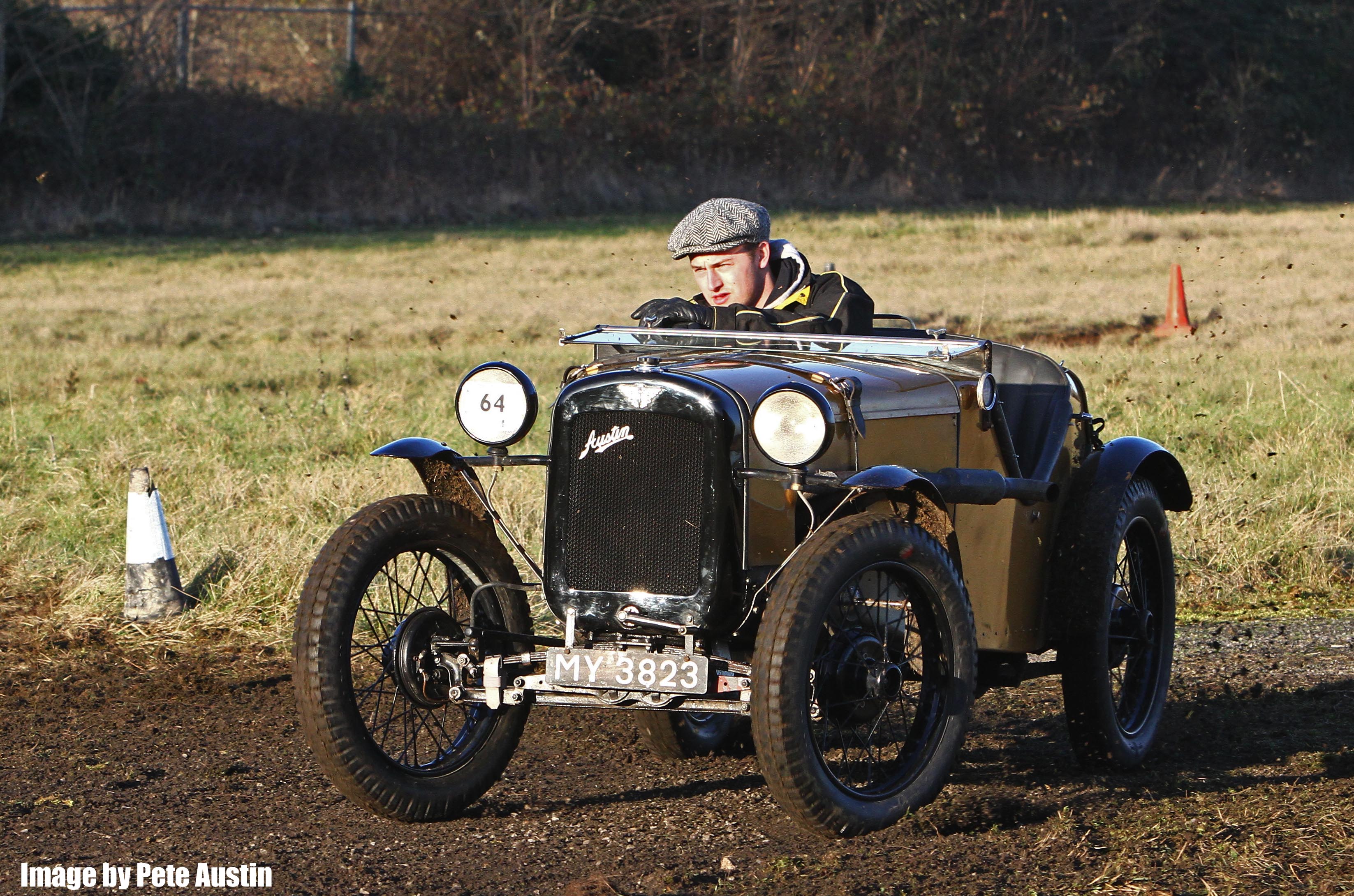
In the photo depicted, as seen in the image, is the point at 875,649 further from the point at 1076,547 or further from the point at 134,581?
the point at 134,581

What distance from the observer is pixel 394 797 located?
14.0 feet

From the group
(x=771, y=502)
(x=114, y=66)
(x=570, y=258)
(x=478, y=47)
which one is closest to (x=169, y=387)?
(x=771, y=502)

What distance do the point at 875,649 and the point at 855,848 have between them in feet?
1.67

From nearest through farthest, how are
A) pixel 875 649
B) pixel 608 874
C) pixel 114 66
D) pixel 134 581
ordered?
pixel 608 874
pixel 875 649
pixel 134 581
pixel 114 66

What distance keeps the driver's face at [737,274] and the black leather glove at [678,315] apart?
137 millimetres

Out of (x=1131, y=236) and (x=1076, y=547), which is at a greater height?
(x=1131, y=236)

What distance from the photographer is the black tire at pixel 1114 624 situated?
16.2 feet

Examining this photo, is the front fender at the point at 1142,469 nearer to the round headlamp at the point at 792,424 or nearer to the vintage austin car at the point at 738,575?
the vintage austin car at the point at 738,575

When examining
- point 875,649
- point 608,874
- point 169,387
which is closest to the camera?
point 608,874

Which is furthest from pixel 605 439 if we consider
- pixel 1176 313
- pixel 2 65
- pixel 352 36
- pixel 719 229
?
pixel 352 36

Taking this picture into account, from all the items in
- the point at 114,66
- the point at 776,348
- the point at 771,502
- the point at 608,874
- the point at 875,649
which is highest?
the point at 114,66

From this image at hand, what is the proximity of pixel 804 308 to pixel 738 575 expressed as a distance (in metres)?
1.36

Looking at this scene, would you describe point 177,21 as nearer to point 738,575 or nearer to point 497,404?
point 497,404

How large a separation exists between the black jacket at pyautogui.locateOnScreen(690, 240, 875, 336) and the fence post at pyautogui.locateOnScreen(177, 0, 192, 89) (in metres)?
28.1
